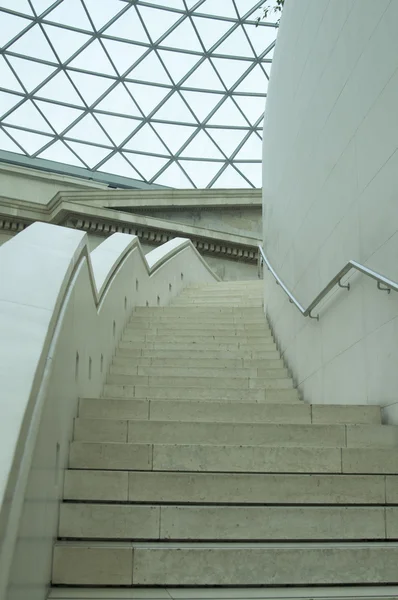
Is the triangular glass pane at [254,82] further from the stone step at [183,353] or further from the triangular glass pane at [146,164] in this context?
the stone step at [183,353]

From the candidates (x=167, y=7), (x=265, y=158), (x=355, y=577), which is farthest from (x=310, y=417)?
(x=167, y=7)

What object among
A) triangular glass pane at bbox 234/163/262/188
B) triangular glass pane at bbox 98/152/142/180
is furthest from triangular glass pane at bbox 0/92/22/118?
triangular glass pane at bbox 234/163/262/188

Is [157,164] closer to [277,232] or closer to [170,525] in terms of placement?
[277,232]

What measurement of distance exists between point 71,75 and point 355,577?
33.3 metres

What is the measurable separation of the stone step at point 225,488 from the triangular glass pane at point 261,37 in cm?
3421

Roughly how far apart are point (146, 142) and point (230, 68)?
570 cm

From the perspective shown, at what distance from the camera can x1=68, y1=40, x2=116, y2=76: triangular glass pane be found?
34.9 meters

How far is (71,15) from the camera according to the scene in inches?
1358

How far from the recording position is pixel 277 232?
476 inches

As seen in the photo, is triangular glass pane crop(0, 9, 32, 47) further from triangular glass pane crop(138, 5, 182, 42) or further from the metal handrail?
the metal handrail

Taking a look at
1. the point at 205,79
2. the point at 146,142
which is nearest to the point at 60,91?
the point at 146,142

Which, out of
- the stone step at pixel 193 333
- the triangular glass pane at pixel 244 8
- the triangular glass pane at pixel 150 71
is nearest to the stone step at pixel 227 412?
the stone step at pixel 193 333

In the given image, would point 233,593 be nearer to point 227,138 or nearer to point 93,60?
point 93,60

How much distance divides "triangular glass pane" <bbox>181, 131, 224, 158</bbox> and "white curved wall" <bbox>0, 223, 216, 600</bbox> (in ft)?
95.6
